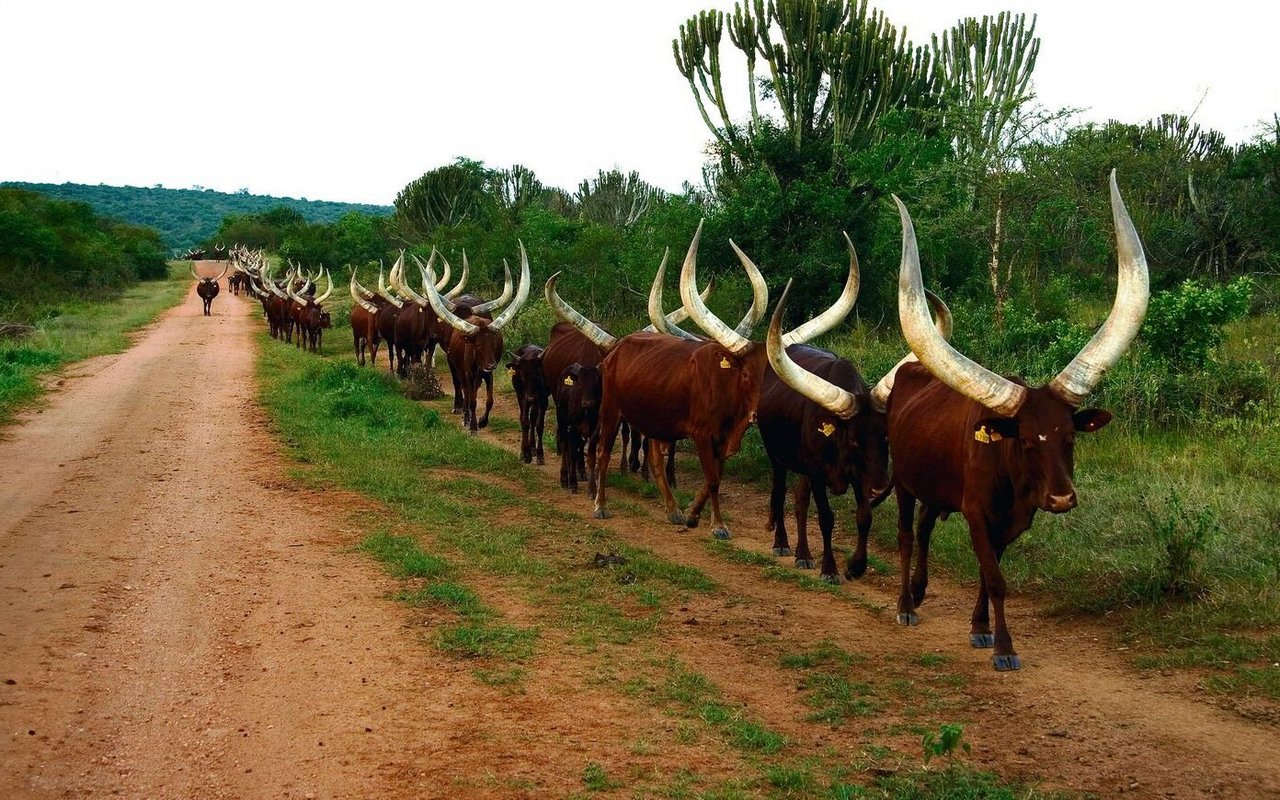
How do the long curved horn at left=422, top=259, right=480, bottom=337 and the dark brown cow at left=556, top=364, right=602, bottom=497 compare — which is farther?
the long curved horn at left=422, top=259, right=480, bottom=337

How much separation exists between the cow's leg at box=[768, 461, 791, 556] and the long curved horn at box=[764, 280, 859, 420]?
55.8 inches

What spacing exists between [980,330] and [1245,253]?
9.60m

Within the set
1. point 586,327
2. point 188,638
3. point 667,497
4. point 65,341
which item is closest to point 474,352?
point 586,327

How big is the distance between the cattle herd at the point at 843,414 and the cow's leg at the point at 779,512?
19 millimetres

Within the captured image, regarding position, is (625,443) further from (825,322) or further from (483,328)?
(483,328)

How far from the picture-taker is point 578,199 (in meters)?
43.6

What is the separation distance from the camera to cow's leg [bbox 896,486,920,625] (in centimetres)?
666

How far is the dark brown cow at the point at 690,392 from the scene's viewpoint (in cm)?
902

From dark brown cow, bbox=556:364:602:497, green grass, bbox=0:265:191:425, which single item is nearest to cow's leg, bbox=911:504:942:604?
dark brown cow, bbox=556:364:602:497

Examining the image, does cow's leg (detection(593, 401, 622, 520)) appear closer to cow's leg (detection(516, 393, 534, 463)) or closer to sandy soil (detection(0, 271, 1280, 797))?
sandy soil (detection(0, 271, 1280, 797))

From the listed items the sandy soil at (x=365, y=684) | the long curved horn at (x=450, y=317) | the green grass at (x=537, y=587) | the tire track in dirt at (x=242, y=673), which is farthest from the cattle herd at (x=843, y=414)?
the tire track in dirt at (x=242, y=673)

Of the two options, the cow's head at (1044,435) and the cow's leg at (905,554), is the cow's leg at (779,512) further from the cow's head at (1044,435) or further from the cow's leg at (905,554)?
the cow's head at (1044,435)

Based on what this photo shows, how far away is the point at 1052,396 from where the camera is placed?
5426 millimetres

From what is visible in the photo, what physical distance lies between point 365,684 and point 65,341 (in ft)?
73.7
